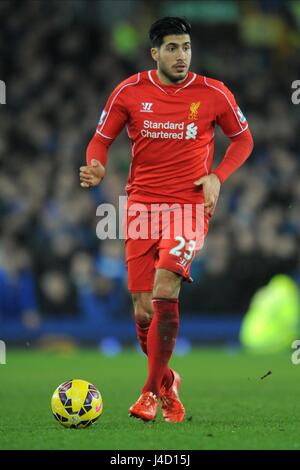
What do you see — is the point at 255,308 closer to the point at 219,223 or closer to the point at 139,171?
the point at 219,223

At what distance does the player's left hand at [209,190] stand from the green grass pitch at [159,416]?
123 centimetres

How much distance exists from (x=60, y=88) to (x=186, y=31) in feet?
36.9

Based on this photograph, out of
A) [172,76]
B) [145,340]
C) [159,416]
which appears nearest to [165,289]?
[145,340]

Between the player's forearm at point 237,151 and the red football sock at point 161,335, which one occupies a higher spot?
the player's forearm at point 237,151

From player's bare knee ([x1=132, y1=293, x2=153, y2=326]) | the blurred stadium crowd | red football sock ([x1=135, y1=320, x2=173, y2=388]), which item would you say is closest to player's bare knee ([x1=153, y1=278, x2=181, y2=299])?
player's bare knee ([x1=132, y1=293, x2=153, y2=326])

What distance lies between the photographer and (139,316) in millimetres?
6586

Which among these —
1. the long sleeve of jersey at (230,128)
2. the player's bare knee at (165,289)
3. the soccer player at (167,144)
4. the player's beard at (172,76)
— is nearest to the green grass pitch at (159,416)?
the soccer player at (167,144)

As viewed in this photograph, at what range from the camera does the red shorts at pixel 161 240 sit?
20.5ft

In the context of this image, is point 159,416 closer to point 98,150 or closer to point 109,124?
point 98,150

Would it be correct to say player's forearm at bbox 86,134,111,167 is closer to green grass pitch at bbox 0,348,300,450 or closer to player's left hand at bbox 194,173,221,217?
player's left hand at bbox 194,173,221,217

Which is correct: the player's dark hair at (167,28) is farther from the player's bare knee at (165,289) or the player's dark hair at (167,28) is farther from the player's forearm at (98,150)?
the player's bare knee at (165,289)

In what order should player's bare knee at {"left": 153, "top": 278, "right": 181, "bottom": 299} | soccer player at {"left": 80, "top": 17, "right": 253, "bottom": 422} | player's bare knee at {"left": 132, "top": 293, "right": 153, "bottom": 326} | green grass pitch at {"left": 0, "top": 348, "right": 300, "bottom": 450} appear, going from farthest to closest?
player's bare knee at {"left": 132, "top": 293, "right": 153, "bottom": 326}
soccer player at {"left": 80, "top": 17, "right": 253, "bottom": 422}
player's bare knee at {"left": 153, "top": 278, "right": 181, "bottom": 299}
green grass pitch at {"left": 0, "top": 348, "right": 300, "bottom": 450}

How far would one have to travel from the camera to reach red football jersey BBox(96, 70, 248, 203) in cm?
650

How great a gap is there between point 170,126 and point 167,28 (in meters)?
0.57
